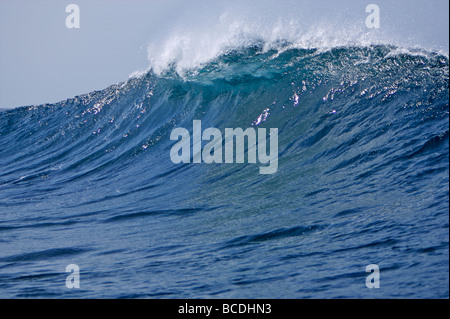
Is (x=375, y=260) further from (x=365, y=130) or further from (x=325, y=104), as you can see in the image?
(x=325, y=104)

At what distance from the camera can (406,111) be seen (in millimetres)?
7750

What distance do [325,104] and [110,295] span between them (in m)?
5.90

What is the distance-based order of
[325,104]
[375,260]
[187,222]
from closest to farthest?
1. [375,260]
2. [187,222]
3. [325,104]

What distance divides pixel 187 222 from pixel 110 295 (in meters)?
2.21

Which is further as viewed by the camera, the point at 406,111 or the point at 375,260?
the point at 406,111

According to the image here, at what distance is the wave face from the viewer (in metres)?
4.51

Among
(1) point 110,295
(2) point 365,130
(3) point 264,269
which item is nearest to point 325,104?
(2) point 365,130

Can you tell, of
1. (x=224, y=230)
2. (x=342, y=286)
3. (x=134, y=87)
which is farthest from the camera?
(x=134, y=87)

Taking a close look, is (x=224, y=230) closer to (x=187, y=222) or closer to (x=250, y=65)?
(x=187, y=222)

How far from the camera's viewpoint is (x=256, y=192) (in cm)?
723

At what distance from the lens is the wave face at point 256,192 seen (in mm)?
4508
